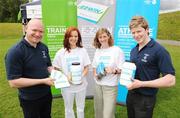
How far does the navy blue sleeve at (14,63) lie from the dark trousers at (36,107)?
1.33 feet

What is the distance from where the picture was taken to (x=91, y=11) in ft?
15.8

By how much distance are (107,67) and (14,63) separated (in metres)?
1.29

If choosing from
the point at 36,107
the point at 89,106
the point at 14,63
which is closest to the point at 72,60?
the point at 36,107

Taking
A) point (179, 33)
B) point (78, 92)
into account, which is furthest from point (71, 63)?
point (179, 33)

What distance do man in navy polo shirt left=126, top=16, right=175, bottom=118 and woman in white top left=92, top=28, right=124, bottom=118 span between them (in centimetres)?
66

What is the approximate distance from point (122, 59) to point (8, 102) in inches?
134

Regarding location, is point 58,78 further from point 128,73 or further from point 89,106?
point 89,106

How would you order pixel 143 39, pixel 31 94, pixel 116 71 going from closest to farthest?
pixel 143 39
pixel 31 94
pixel 116 71

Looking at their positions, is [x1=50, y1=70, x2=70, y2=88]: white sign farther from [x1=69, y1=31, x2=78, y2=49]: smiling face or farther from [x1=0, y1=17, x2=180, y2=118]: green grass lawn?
[x1=0, y1=17, x2=180, y2=118]: green grass lawn

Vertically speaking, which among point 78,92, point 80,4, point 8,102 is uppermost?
point 80,4

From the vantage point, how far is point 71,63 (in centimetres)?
340

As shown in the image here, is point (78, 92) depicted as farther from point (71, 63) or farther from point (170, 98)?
point (170, 98)

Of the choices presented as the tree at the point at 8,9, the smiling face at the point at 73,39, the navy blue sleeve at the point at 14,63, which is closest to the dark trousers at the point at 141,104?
the smiling face at the point at 73,39

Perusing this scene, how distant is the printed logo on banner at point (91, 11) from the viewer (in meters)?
4.76
